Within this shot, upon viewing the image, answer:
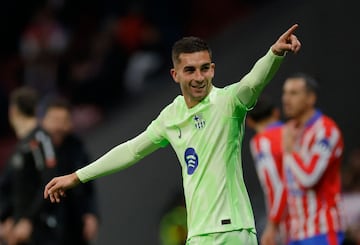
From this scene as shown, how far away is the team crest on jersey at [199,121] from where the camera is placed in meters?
7.01

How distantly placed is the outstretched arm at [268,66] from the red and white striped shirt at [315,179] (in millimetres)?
2758

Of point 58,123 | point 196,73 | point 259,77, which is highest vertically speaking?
point 58,123

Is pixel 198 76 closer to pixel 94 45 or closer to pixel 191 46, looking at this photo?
pixel 191 46

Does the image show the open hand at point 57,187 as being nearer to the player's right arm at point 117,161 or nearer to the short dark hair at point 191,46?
the player's right arm at point 117,161

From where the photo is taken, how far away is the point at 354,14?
14.2 meters

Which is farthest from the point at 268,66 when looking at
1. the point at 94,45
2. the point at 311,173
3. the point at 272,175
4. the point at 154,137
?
the point at 94,45

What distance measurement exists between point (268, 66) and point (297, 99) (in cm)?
310

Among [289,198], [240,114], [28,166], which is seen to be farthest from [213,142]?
[28,166]

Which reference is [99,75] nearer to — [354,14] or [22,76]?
[22,76]

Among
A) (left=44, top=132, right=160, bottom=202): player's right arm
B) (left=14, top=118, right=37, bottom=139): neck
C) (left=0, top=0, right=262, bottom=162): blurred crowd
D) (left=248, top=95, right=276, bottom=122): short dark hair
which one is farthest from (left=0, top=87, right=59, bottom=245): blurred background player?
(left=0, top=0, right=262, bottom=162): blurred crowd

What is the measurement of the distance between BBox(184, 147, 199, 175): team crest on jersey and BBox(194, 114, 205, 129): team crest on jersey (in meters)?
0.14

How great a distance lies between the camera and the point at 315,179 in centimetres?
941

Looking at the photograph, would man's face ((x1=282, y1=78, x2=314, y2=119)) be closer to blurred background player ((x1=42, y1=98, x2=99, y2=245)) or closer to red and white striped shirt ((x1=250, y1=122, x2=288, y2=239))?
red and white striped shirt ((x1=250, y1=122, x2=288, y2=239))

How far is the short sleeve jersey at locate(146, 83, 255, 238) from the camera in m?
6.90
